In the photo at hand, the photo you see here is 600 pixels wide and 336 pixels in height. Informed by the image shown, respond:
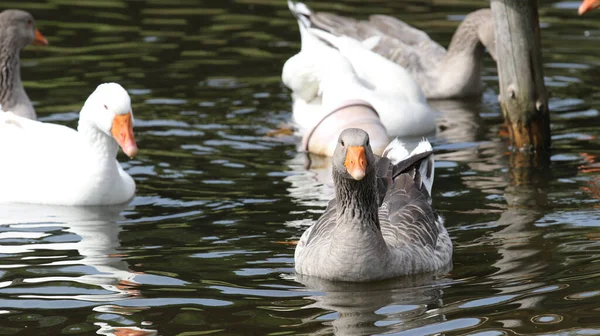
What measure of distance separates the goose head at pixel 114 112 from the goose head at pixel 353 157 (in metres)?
2.50

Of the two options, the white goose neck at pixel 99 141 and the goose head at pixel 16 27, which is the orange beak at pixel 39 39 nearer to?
the goose head at pixel 16 27

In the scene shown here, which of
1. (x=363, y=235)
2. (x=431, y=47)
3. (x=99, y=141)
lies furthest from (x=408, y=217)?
(x=431, y=47)

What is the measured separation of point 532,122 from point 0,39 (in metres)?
5.53

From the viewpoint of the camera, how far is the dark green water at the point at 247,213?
6.78 metres

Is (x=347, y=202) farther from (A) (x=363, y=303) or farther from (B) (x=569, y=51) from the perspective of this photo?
(B) (x=569, y=51)

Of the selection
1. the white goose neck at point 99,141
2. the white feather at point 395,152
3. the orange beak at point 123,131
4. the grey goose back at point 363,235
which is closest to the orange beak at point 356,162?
the grey goose back at point 363,235

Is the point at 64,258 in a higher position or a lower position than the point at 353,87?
lower

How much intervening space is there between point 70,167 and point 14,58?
9.33ft

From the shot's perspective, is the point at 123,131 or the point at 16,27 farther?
the point at 16,27

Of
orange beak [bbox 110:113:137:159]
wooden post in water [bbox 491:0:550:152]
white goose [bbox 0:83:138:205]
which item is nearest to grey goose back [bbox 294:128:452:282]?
orange beak [bbox 110:113:137:159]

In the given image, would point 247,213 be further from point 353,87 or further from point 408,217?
point 353,87

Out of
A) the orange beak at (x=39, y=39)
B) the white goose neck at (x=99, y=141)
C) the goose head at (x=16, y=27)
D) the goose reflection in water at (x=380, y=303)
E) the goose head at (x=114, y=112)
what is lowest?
the goose reflection in water at (x=380, y=303)

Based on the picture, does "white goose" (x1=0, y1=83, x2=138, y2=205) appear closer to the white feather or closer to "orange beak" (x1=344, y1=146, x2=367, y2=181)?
the white feather

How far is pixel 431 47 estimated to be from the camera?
1445 cm
